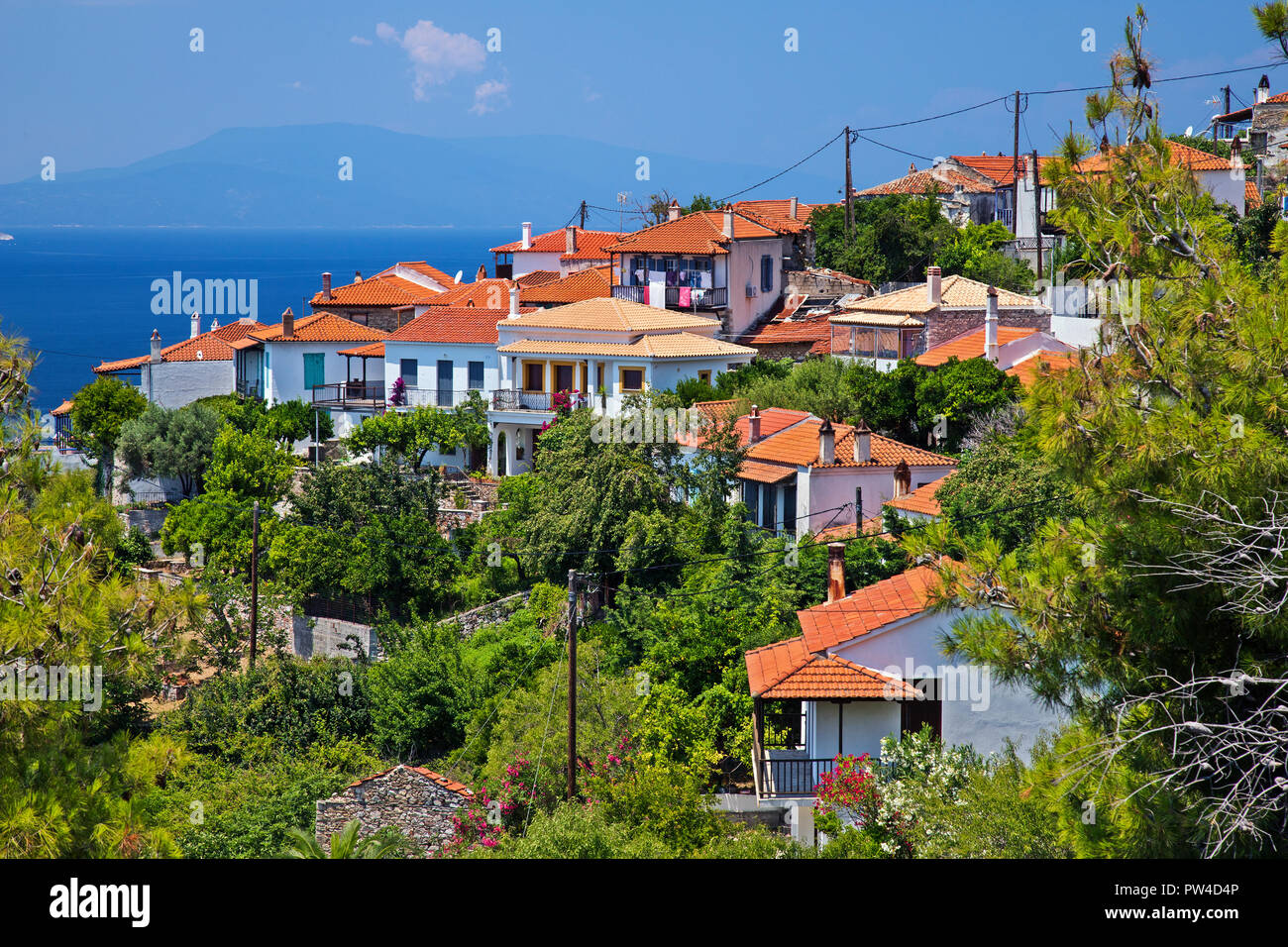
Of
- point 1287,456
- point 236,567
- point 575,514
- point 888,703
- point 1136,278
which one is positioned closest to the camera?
point 1287,456

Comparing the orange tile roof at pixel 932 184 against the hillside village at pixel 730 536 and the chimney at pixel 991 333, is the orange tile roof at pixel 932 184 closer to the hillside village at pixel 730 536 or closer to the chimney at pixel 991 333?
the hillside village at pixel 730 536

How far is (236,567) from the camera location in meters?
33.3

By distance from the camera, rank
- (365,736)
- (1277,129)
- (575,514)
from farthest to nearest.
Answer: (1277,129)
(575,514)
(365,736)

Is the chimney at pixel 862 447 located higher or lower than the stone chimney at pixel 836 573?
higher

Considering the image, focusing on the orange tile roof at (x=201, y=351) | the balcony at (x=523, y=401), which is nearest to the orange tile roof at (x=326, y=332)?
the orange tile roof at (x=201, y=351)

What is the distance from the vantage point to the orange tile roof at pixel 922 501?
84.5 ft

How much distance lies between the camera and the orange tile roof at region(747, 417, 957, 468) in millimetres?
28484

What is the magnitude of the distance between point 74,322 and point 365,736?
151 metres

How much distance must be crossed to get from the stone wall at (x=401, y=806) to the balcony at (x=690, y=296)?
1082 inches

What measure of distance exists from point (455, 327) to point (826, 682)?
93.5ft

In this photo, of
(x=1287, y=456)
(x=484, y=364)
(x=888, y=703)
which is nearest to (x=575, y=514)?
(x=888, y=703)

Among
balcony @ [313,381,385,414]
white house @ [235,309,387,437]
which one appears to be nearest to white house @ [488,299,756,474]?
balcony @ [313,381,385,414]

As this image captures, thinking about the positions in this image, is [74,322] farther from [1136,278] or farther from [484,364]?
[1136,278]

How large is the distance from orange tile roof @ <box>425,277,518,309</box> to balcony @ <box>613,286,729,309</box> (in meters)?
4.13
